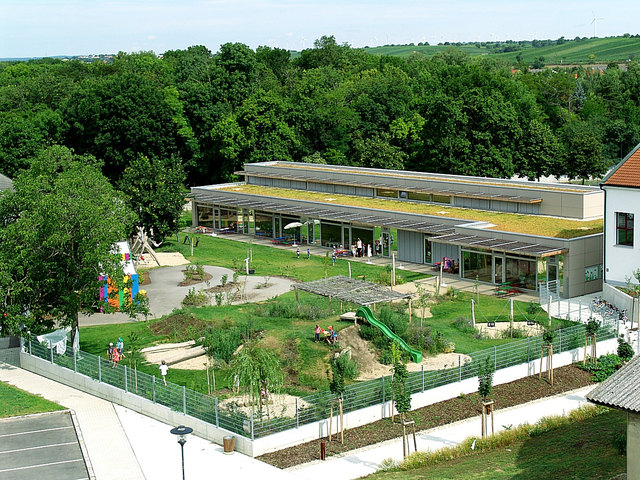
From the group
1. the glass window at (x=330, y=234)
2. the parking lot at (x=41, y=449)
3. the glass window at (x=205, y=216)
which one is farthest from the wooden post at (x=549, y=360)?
the glass window at (x=205, y=216)

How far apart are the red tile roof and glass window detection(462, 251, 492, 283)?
331 inches

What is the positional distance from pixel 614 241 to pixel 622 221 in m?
1.06

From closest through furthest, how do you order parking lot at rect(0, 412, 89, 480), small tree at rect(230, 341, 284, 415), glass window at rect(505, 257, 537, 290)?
parking lot at rect(0, 412, 89, 480) → small tree at rect(230, 341, 284, 415) → glass window at rect(505, 257, 537, 290)

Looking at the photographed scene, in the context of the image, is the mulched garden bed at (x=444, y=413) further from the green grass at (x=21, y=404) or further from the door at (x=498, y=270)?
the door at (x=498, y=270)

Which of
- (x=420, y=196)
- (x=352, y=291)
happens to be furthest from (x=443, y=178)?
(x=352, y=291)

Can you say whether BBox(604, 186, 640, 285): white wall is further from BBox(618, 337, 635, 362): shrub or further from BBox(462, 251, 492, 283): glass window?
BBox(618, 337, 635, 362): shrub

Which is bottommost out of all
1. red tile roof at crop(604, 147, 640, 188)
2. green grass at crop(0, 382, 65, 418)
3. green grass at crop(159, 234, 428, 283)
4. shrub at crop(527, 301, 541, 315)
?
green grass at crop(0, 382, 65, 418)

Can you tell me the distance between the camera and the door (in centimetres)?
4866

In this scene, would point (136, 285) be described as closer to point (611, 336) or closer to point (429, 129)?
point (611, 336)

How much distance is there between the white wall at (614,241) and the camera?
1693 inches

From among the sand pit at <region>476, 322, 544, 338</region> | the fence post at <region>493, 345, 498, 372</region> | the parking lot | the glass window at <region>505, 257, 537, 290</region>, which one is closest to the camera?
the parking lot

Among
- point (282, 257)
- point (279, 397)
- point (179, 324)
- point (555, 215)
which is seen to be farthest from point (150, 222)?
point (279, 397)

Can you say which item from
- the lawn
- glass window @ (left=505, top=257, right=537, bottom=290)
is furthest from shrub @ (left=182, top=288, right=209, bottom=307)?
glass window @ (left=505, top=257, right=537, bottom=290)

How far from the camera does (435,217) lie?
181 ft
